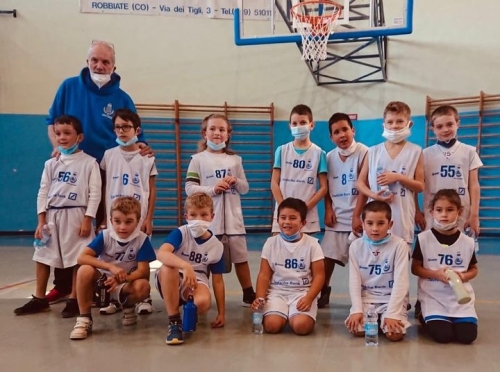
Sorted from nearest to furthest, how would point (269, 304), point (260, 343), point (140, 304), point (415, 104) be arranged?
point (260, 343) < point (269, 304) < point (140, 304) < point (415, 104)

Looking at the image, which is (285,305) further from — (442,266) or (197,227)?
(442,266)

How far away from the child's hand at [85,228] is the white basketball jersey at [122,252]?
33 cm

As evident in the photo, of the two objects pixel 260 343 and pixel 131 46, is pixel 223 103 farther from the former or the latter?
pixel 260 343

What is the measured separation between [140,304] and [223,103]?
534cm

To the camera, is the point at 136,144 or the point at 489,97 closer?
the point at 136,144

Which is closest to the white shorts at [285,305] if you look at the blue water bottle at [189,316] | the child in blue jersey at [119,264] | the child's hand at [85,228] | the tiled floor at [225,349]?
the tiled floor at [225,349]

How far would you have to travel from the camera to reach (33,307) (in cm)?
328

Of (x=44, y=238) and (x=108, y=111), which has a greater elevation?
(x=108, y=111)

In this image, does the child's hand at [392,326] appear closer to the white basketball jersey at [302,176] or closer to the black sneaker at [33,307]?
the white basketball jersey at [302,176]

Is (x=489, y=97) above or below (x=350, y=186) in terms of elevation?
above

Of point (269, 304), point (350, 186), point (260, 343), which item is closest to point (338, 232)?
point (350, 186)

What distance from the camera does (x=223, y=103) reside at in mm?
8000

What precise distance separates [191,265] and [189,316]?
1.17 feet

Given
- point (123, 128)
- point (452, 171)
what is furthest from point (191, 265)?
point (452, 171)
